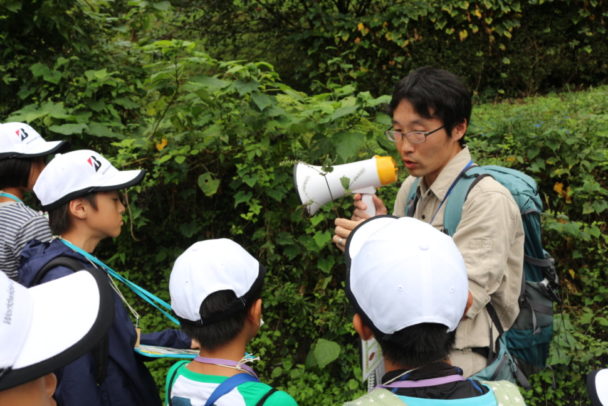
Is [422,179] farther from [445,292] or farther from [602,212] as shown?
[602,212]

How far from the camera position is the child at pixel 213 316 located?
5.63ft

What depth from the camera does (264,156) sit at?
4.00 metres

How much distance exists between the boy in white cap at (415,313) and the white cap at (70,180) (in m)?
1.50

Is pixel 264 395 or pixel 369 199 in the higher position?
pixel 369 199

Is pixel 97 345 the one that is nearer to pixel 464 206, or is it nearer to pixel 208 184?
pixel 464 206

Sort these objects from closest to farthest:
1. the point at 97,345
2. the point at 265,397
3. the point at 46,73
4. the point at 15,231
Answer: the point at 265,397 < the point at 97,345 < the point at 15,231 < the point at 46,73

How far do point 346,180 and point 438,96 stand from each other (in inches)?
25.6

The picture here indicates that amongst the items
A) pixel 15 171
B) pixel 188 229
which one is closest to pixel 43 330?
pixel 15 171

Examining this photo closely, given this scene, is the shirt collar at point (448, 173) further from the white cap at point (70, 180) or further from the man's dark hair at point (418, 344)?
the white cap at point (70, 180)

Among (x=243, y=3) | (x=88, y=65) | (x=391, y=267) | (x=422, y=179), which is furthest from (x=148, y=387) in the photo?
(x=243, y=3)

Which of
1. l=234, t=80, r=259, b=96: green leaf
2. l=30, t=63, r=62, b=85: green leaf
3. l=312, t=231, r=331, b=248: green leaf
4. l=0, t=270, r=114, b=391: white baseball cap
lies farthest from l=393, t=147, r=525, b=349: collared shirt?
l=30, t=63, r=62, b=85: green leaf

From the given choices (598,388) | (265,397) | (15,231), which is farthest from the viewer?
(15,231)

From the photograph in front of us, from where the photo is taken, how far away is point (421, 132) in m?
2.24

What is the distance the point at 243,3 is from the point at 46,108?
449cm
